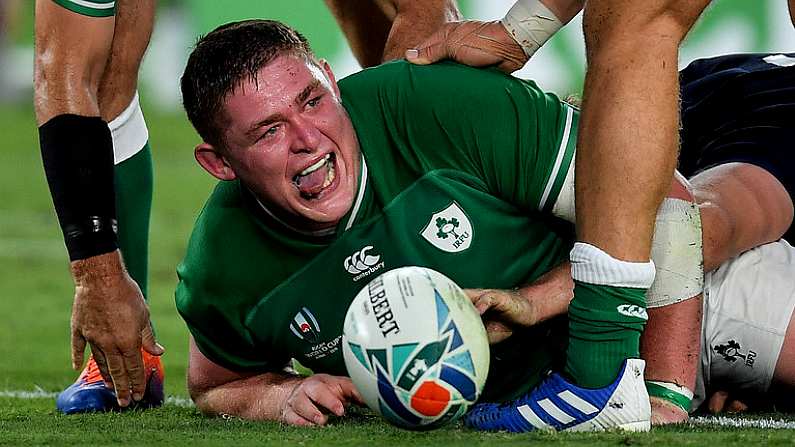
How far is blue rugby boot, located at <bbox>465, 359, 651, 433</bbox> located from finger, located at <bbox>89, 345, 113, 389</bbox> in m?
1.11

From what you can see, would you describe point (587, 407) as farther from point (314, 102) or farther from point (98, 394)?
point (98, 394)

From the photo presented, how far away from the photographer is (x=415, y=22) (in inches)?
160

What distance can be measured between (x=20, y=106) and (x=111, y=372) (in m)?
11.2

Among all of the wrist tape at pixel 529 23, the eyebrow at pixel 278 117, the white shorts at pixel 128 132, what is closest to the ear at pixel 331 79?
the eyebrow at pixel 278 117

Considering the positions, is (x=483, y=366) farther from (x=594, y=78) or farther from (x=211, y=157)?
(x=211, y=157)

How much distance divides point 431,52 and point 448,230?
53 cm

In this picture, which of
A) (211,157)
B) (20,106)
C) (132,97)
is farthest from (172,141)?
(211,157)

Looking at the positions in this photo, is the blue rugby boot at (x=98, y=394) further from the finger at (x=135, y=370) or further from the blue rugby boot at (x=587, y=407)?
the blue rugby boot at (x=587, y=407)

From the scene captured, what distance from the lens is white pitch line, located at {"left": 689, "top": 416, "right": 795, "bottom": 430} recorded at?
3168 millimetres

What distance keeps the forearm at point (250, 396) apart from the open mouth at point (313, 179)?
0.48 meters

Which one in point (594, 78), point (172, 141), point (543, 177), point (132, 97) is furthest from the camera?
point (172, 141)

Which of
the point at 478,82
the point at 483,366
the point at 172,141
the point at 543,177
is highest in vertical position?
the point at 478,82

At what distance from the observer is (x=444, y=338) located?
2.70 meters

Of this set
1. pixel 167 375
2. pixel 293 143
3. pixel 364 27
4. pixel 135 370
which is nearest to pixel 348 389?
pixel 293 143
